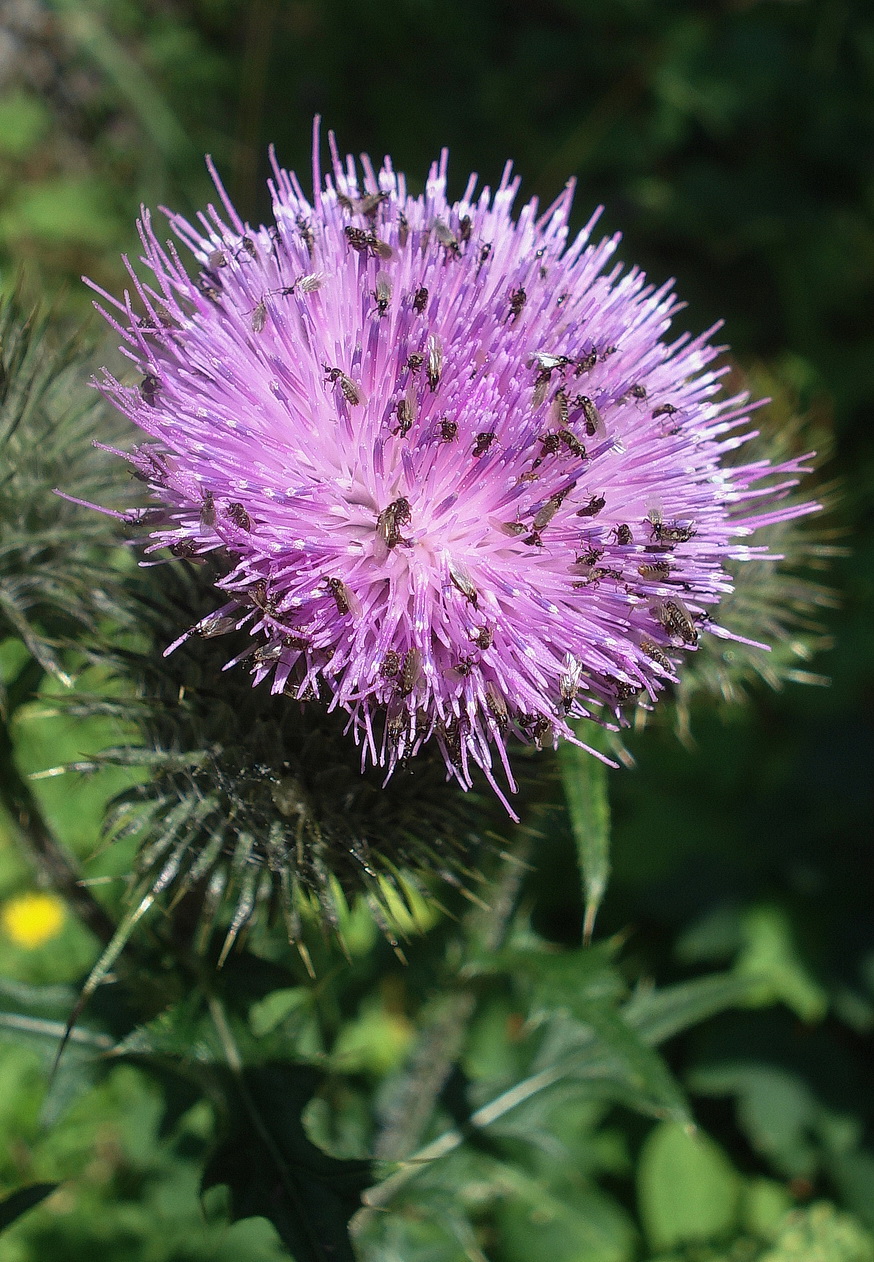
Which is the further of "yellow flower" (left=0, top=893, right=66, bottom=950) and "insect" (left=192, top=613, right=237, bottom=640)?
"yellow flower" (left=0, top=893, right=66, bottom=950)

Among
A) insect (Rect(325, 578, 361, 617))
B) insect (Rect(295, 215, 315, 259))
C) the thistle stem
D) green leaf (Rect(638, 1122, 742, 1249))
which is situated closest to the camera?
insect (Rect(325, 578, 361, 617))

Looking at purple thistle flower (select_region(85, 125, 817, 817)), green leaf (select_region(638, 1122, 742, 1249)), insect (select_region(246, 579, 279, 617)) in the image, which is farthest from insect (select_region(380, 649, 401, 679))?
green leaf (select_region(638, 1122, 742, 1249))

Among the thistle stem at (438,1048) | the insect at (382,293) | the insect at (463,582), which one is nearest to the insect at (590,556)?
the insect at (463,582)

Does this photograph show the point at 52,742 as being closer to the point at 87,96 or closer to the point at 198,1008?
the point at 198,1008

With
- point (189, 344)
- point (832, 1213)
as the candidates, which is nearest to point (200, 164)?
point (189, 344)

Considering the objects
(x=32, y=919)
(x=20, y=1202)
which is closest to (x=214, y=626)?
(x=20, y=1202)

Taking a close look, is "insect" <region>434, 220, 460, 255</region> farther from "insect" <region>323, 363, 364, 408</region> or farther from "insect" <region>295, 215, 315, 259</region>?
"insect" <region>323, 363, 364, 408</region>
